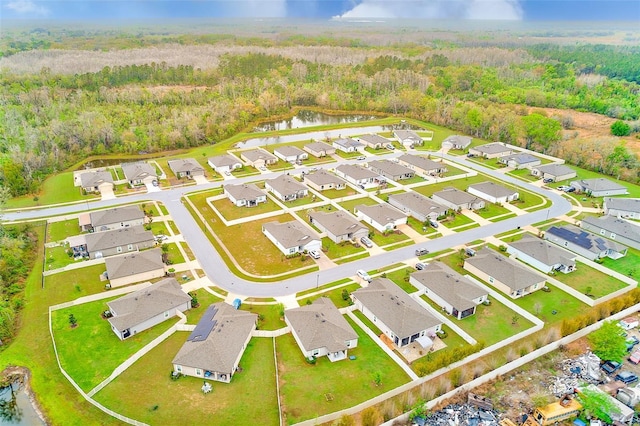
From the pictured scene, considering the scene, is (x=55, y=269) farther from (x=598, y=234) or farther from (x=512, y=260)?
(x=598, y=234)

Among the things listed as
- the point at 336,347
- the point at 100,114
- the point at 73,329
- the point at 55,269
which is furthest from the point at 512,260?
the point at 100,114

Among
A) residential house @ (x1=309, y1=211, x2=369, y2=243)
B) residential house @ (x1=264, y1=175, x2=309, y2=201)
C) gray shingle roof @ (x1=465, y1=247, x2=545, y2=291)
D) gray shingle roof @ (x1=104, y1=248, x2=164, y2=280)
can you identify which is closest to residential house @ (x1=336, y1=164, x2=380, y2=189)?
residential house @ (x1=264, y1=175, x2=309, y2=201)

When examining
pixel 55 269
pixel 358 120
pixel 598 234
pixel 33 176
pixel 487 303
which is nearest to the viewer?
pixel 487 303

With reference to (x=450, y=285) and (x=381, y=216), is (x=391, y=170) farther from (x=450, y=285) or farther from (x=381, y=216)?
(x=450, y=285)

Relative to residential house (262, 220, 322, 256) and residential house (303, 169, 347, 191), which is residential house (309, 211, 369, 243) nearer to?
residential house (262, 220, 322, 256)

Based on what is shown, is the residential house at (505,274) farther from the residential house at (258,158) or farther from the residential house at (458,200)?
the residential house at (258,158)

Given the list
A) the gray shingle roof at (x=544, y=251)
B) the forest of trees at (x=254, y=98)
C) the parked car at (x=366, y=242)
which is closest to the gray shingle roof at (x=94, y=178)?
the forest of trees at (x=254, y=98)
